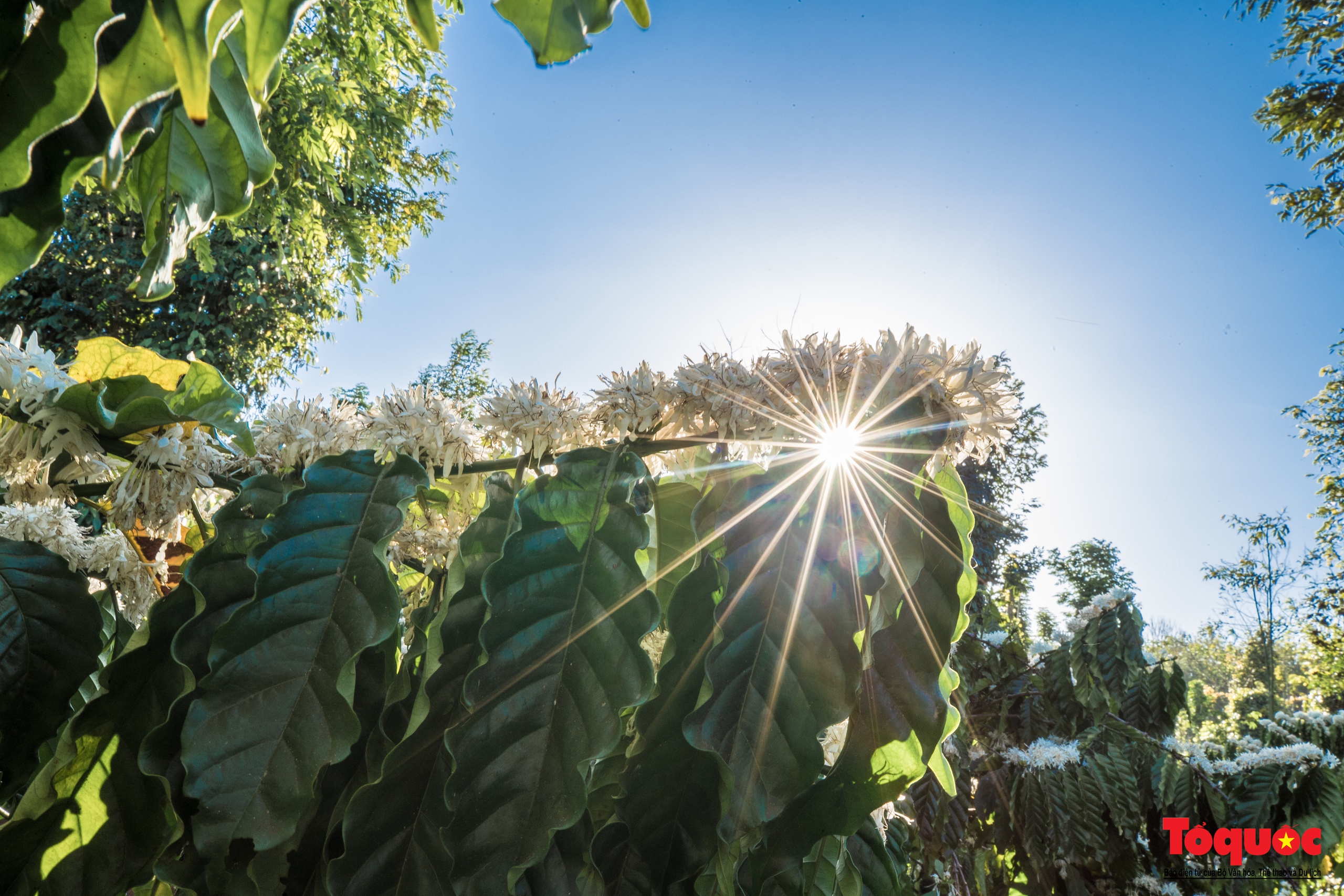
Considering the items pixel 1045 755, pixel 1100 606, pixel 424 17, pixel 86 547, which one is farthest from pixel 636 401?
pixel 1100 606

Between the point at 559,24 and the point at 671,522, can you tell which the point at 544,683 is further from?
the point at 559,24

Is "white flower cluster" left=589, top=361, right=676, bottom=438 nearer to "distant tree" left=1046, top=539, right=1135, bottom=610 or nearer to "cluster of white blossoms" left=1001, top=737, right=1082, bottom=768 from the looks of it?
"cluster of white blossoms" left=1001, top=737, right=1082, bottom=768

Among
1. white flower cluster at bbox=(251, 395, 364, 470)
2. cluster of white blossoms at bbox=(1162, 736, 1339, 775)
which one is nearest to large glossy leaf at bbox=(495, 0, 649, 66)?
white flower cluster at bbox=(251, 395, 364, 470)

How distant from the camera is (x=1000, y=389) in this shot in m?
0.65

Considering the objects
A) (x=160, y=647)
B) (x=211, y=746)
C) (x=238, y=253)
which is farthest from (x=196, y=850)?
(x=238, y=253)

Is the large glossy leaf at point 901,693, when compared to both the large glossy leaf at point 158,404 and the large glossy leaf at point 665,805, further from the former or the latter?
the large glossy leaf at point 158,404

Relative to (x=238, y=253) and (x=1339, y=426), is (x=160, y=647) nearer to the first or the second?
(x=238, y=253)

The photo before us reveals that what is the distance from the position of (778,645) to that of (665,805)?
0.17m

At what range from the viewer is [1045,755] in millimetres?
3021

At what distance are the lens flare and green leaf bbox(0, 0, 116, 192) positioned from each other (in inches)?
21.6

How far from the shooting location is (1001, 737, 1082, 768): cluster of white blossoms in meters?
2.97

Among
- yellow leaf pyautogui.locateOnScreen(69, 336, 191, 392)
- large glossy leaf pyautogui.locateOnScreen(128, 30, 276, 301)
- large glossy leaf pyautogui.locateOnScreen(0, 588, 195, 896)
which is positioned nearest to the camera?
large glossy leaf pyautogui.locateOnScreen(128, 30, 276, 301)

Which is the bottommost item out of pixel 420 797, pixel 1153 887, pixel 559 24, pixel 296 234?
pixel 1153 887

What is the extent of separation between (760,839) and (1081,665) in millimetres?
3722
